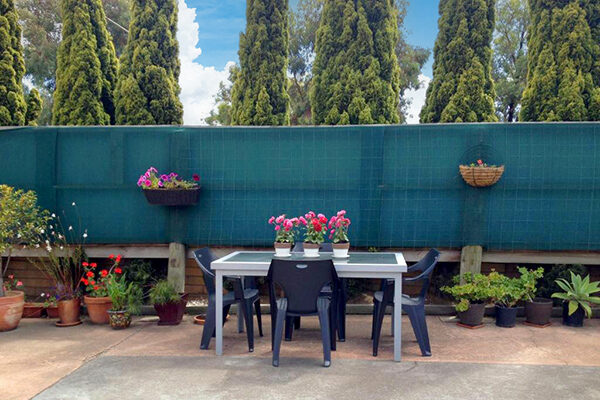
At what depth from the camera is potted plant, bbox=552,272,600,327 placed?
4879mm

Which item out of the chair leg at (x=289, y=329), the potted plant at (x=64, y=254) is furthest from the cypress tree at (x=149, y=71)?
the chair leg at (x=289, y=329)

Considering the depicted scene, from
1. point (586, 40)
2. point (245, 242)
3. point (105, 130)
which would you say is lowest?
point (245, 242)

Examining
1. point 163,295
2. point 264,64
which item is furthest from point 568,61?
point 163,295

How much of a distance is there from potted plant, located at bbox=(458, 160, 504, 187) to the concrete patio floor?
137 centimetres

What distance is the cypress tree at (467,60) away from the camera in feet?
25.0

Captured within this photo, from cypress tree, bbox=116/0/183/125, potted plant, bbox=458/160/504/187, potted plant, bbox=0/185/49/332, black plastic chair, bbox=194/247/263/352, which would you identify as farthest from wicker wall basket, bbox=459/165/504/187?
cypress tree, bbox=116/0/183/125

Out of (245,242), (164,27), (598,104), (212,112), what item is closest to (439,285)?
(245,242)

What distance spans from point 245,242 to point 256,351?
1.55m

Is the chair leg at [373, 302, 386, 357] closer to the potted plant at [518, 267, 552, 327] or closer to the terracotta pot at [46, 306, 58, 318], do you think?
the potted plant at [518, 267, 552, 327]

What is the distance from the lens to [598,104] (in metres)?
6.72

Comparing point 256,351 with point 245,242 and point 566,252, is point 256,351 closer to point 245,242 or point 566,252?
point 245,242

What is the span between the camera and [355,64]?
759 cm

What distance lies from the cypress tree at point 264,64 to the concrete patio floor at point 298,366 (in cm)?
398

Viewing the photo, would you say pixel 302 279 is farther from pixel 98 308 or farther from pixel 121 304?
pixel 98 308
